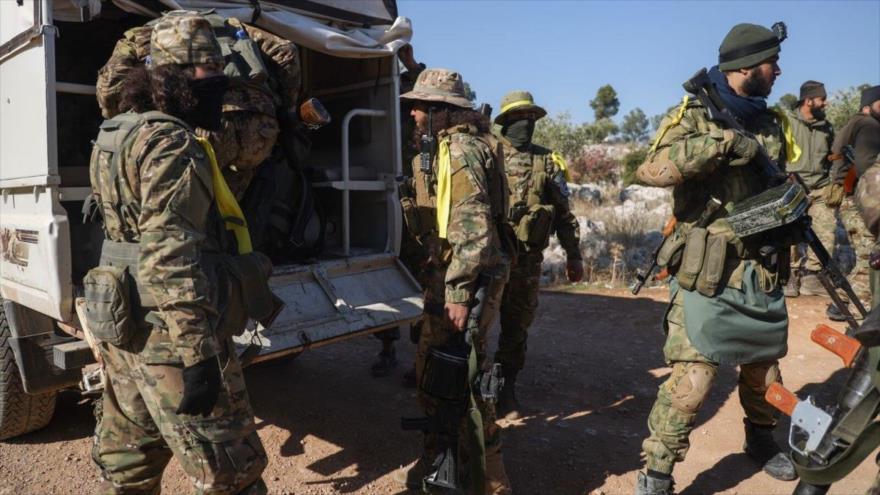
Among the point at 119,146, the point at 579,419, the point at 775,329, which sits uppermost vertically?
the point at 119,146

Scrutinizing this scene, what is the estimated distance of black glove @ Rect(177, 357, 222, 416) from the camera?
2.21 meters

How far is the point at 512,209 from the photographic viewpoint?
4.64m

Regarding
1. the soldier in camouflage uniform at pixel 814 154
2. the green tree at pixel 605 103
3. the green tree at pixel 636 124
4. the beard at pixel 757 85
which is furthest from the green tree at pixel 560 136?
the green tree at pixel 636 124

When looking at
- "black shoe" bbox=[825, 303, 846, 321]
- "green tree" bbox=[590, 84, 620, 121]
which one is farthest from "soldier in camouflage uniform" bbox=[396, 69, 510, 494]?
"green tree" bbox=[590, 84, 620, 121]

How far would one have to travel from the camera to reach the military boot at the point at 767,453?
3697 mm

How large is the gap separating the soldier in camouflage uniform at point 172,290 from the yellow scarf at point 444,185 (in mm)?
901

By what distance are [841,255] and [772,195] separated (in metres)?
7.13

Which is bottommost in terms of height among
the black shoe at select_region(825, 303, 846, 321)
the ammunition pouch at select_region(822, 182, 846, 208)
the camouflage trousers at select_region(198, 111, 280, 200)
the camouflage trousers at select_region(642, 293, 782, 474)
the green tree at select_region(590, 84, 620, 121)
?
the black shoe at select_region(825, 303, 846, 321)

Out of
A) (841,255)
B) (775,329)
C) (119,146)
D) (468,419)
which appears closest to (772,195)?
(775,329)

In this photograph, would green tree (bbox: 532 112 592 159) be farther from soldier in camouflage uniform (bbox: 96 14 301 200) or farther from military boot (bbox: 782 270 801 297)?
soldier in camouflage uniform (bbox: 96 14 301 200)

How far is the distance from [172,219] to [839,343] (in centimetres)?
236

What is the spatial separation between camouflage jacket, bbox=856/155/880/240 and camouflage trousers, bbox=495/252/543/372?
2271 mm

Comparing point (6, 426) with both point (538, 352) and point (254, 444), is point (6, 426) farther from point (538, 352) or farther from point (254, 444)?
point (538, 352)

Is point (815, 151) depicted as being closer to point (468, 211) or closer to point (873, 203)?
point (873, 203)
